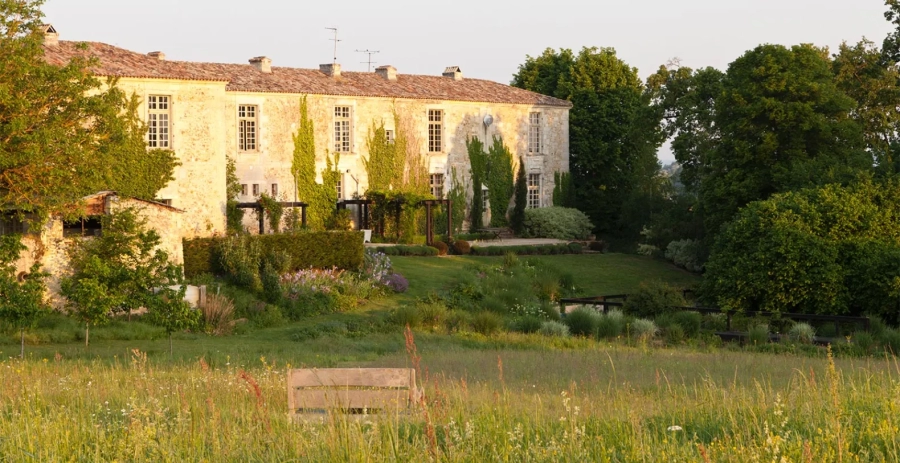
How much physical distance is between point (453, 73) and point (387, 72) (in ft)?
13.9

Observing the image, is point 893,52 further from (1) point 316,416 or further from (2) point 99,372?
(1) point 316,416

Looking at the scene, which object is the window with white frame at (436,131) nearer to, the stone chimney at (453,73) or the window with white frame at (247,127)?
the stone chimney at (453,73)

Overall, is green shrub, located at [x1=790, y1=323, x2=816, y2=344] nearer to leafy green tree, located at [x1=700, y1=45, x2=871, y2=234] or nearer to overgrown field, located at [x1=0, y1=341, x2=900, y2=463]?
leafy green tree, located at [x1=700, y1=45, x2=871, y2=234]

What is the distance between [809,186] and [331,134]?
1768 cm

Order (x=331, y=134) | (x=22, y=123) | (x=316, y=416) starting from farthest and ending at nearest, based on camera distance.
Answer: (x=331, y=134) < (x=22, y=123) < (x=316, y=416)

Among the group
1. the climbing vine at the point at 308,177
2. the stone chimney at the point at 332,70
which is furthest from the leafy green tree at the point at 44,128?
the stone chimney at the point at 332,70

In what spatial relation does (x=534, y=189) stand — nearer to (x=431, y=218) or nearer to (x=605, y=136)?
(x=605, y=136)

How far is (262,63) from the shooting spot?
41188 millimetres

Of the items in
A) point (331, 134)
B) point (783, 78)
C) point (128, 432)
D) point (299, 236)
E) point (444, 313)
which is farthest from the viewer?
point (331, 134)

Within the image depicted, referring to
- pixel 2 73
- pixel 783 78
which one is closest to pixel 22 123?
pixel 2 73

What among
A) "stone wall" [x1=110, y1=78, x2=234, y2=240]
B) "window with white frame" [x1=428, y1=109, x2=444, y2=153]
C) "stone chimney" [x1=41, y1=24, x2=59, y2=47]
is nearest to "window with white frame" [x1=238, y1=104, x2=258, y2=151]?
"stone wall" [x1=110, y1=78, x2=234, y2=240]

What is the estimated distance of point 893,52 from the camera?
119ft

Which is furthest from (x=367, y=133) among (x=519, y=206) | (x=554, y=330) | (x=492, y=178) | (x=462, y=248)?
(x=554, y=330)

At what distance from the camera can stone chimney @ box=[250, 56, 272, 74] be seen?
41125 mm
